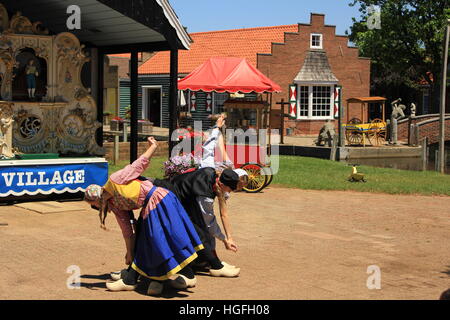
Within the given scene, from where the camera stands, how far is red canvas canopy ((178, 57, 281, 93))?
852 inches

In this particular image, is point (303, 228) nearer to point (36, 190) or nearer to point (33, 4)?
point (36, 190)

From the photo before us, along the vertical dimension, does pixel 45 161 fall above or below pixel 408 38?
below

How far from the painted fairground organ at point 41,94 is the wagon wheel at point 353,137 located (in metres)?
16.1

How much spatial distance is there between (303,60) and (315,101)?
7.49ft

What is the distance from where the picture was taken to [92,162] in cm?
1324

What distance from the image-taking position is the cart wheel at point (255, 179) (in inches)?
605

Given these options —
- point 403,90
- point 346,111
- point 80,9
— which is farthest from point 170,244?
point 403,90

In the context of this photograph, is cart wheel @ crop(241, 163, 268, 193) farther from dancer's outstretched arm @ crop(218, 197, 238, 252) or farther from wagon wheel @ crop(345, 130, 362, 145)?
wagon wheel @ crop(345, 130, 362, 145)

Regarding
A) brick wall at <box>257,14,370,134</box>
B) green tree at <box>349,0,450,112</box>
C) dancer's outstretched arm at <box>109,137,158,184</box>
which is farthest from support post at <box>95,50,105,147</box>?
green tree at <box>349,0,450,112</box>

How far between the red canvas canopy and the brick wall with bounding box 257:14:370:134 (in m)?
13.5

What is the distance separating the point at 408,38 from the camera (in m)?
41.6

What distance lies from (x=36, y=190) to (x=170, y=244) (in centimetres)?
651

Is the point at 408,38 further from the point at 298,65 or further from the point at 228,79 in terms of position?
the point at 228,79

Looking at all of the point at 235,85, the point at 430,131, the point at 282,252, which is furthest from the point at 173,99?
the point at 430,131
